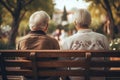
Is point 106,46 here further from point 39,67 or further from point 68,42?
point 39,67

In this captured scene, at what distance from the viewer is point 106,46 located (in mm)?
5793

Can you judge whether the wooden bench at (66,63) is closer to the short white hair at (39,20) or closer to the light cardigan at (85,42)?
the light cardigan at (85,42)

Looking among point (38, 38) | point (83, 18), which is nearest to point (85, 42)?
point (83, 18)

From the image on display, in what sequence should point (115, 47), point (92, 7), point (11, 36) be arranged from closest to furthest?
point (115, 47) → point (11, 36) → point (92, 7)

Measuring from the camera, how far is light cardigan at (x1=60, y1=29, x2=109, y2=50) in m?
5.67

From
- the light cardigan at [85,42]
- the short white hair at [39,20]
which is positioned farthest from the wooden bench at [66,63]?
the short white hair at [39,20]

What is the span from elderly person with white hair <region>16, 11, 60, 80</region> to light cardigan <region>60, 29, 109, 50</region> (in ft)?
0.61

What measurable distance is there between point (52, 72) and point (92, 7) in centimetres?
2678

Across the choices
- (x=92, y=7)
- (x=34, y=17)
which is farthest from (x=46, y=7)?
(x=34, y=17)

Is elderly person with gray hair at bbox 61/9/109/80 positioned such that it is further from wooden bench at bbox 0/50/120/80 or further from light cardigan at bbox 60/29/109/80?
wooden bench at bbox 0/50/120/80

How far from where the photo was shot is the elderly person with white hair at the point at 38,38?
5.72m

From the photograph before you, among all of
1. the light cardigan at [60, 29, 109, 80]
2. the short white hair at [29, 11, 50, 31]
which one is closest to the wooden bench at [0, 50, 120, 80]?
the light cardigan at [60, 29, 109, 80]

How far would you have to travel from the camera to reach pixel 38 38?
5734mm

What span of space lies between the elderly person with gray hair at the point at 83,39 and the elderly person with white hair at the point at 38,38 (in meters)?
0.19
